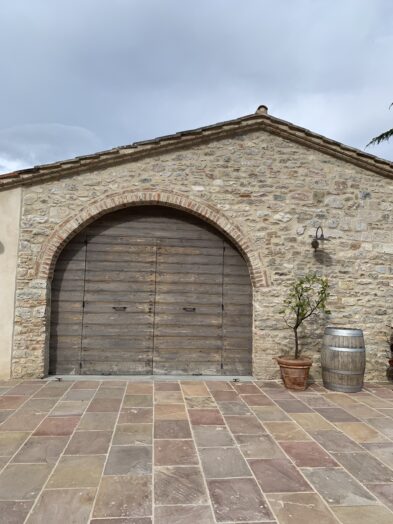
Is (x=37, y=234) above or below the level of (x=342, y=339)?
above

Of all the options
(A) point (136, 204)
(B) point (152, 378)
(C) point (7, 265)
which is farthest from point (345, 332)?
(C) point (7, 265)

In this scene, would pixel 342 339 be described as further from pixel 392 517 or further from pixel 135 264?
pixel 135 264

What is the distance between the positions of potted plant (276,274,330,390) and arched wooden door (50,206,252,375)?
69 cm

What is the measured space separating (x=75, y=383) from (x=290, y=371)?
315 centimetres

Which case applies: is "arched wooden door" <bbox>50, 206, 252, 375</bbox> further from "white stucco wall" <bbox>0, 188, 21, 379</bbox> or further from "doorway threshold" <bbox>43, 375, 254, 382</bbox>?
"white stucco wall" <bbox>0, 188, 21, 379</bbox>

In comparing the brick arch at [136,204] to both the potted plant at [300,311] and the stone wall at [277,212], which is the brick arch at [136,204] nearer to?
the stone wall at [277,212]

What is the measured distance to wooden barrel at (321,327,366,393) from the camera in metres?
5.11

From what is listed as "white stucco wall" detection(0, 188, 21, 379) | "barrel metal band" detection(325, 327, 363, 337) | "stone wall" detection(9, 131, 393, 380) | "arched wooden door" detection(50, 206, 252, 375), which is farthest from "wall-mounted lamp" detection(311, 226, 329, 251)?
"white stucco wall" detection(0, 188, 21, 379)

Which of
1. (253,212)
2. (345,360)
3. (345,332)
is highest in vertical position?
(253,212)

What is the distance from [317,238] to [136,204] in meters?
3.01

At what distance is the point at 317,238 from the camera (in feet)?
19.1

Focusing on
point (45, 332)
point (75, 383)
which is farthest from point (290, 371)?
point (45, 332)

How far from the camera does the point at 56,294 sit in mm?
5719

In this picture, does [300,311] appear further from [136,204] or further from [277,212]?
[136,204]
